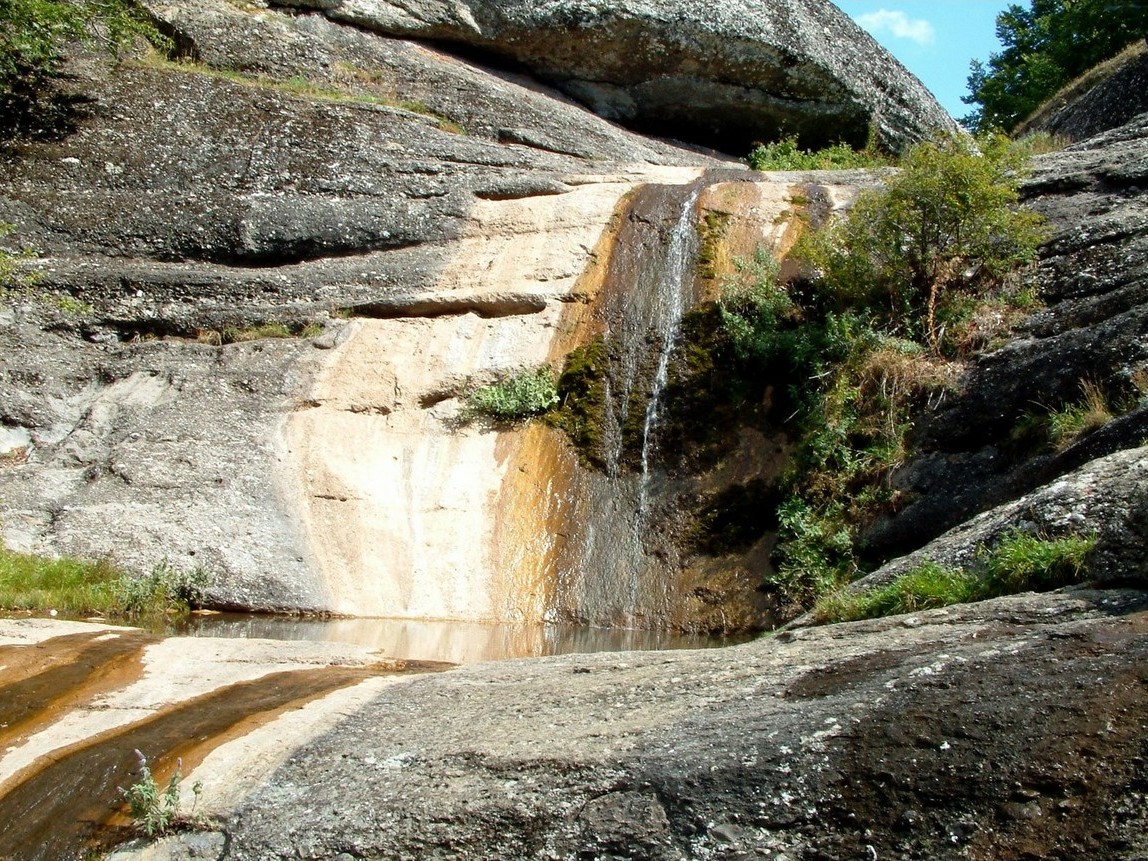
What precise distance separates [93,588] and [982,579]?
702cm

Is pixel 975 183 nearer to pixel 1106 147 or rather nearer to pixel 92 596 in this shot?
pixel 1106 147

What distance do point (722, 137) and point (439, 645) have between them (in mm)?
14184

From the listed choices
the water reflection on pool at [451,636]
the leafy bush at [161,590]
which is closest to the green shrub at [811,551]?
the water reflection on pool at [451,636]

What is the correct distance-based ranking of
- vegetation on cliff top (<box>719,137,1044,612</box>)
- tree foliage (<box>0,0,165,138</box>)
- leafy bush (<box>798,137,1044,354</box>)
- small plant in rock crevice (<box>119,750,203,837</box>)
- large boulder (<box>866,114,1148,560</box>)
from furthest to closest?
1. tree foliage (<box>0,0,165,138</box>)
2. leafy bush (<box>798,137,1044,354</box>)
3. vegetation on cliff top (<box>719,137,1044,612</box>)
4. large boulder (<box>866,114,1148,560</box>)
5. small plant in rock crevice (<box>119,750,203,837</box>)

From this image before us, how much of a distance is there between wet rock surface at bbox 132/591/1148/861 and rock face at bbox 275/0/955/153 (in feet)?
50.8

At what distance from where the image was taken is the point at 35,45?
50.5ft

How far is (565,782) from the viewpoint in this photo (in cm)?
442

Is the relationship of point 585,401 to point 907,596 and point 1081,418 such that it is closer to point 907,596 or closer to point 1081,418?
point 1081,418

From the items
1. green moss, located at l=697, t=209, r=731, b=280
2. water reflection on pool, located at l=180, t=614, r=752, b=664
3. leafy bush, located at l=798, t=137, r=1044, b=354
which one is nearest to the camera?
water reflection on pool, located at l=180, t=614, r=752, b=664

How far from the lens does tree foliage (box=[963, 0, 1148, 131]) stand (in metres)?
27.7

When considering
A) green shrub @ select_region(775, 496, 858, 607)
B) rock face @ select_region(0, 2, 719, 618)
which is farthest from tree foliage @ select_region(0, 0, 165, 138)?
green shrub @ select_region(775, 496, 858, 607)

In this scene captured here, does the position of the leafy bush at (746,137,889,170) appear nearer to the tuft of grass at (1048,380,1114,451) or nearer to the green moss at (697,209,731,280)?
the green moss at (697,209,731,280)

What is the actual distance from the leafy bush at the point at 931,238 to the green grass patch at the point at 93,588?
7292mm

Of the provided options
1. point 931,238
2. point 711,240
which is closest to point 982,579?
point 931,238
